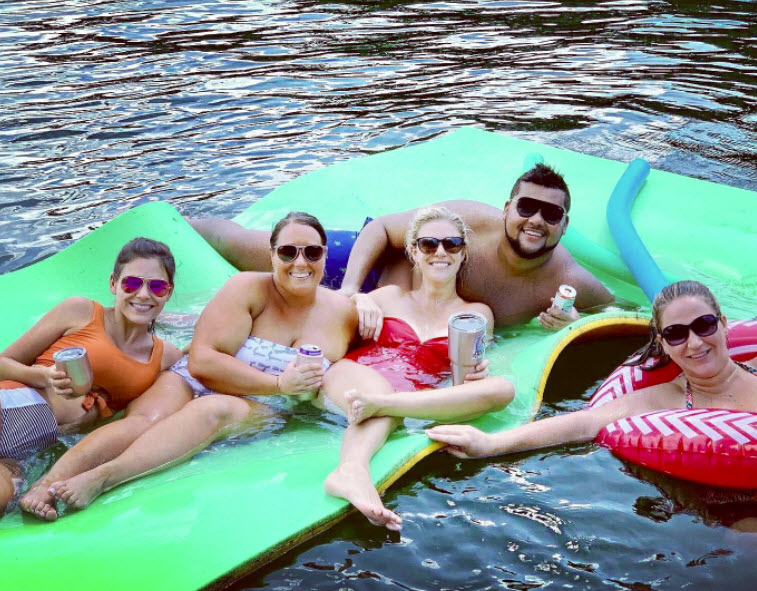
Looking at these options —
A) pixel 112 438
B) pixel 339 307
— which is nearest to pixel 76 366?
pixel 112 438

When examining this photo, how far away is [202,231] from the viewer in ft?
23.7

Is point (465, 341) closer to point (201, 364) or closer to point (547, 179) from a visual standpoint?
point (201, 364)

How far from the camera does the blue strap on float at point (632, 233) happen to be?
21.2 ft

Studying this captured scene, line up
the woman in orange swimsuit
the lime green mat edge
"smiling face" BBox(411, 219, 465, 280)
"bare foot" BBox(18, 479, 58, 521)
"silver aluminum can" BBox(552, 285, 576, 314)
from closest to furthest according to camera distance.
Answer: the lime green mat edge
"bare foot" BBox(18, 479, 58, 521)
the woman in orange swimsuit
"smiling face" BBox(411, 219, 465, 280)
"silver aluminum can" BBox(552, 285, 576, 314)

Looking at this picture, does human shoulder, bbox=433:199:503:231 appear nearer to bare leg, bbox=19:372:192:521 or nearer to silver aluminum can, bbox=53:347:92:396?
bare leg, bbox=19:372:192:521

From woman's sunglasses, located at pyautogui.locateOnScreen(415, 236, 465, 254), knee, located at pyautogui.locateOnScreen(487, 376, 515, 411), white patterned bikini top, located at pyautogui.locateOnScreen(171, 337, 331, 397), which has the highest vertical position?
woman's sunglasses, located at pyautogui.locateOnScreen(415, 236, 465, 254)

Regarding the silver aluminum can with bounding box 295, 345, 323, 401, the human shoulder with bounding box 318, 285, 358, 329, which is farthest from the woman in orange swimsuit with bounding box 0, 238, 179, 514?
the human shoulder with bounding box 318, 285, 358, 329

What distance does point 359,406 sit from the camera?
4500 mm

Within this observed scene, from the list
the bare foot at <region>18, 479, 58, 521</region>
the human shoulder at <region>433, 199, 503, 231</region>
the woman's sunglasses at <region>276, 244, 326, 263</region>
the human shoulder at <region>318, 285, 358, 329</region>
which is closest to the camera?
the bare foot at <region>18, 479, 58, 521</region>

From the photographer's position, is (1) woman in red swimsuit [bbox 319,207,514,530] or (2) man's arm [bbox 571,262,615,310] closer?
(1) woman in red swimsuit [bbox 319,207,514,530]

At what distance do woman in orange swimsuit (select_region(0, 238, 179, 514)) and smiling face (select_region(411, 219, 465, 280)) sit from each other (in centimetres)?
143

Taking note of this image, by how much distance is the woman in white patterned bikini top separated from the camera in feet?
14.7

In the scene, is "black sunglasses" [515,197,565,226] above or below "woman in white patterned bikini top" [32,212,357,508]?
above

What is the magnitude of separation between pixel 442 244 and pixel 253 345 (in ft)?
3.93
